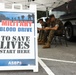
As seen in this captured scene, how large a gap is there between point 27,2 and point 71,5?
2.64 m

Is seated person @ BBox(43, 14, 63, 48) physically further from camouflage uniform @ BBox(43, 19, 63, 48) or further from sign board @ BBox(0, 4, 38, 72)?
sign board @ BBox(0, 4, 38, 72)

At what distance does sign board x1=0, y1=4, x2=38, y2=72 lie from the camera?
650 cm

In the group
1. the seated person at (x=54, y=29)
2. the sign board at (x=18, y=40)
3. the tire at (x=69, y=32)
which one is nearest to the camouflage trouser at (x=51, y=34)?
the seated person at (x=54, y=29)

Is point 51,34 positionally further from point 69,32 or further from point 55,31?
point 69,32

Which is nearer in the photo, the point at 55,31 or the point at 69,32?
the point at 55,31

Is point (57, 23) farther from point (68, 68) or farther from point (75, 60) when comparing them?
point (68, 68)

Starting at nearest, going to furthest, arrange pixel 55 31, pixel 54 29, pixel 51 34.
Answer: pixel 54 29 → pixel 51 34 → pixel 55 31

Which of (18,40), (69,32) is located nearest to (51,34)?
(69,32)

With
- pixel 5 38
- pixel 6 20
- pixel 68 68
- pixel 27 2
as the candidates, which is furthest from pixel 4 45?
pixel 27 2

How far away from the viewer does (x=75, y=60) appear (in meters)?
8.23

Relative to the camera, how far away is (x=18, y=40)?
6.61 m

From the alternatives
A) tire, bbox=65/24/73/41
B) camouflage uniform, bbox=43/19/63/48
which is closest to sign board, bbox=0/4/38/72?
camouflage uniform, bbox=43/19/63/48

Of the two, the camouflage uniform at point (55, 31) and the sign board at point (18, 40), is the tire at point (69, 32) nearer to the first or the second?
the camouflage uniform at point (55, 31)

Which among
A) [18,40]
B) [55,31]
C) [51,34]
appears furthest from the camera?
[55,31]
